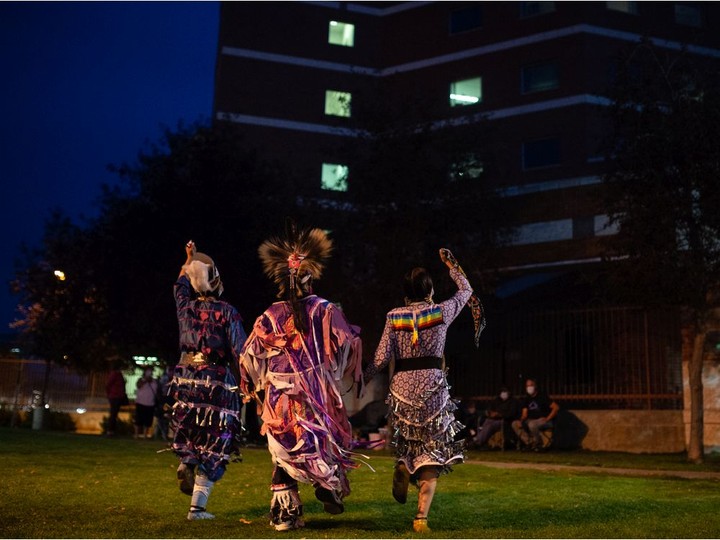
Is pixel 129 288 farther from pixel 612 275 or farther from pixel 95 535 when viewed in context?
pixel 95 535

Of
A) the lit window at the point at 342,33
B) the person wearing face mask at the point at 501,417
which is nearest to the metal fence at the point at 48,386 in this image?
the person wearing face mask at the point at 501,417

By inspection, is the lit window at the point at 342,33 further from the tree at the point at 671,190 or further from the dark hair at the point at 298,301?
the dark hair at the point at 298,301

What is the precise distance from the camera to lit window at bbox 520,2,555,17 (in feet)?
131

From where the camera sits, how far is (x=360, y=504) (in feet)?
28.2

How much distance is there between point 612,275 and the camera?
16438 mm

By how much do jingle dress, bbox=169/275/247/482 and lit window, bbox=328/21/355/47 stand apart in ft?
128

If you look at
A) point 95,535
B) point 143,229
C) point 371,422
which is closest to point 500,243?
point 371,422

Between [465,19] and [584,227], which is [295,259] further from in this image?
[465,19]

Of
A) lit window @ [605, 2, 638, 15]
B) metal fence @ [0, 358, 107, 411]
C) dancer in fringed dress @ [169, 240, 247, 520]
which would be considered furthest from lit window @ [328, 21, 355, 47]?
dancer in fringed dress @ [169, 240, 247, 520]

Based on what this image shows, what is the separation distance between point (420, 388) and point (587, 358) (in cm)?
1309

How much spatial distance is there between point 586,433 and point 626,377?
1.51 m

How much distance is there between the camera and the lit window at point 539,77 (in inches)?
1555

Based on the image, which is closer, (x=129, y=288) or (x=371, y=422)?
(x=371, y=422)

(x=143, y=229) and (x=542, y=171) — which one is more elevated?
(x=542, y=171)
